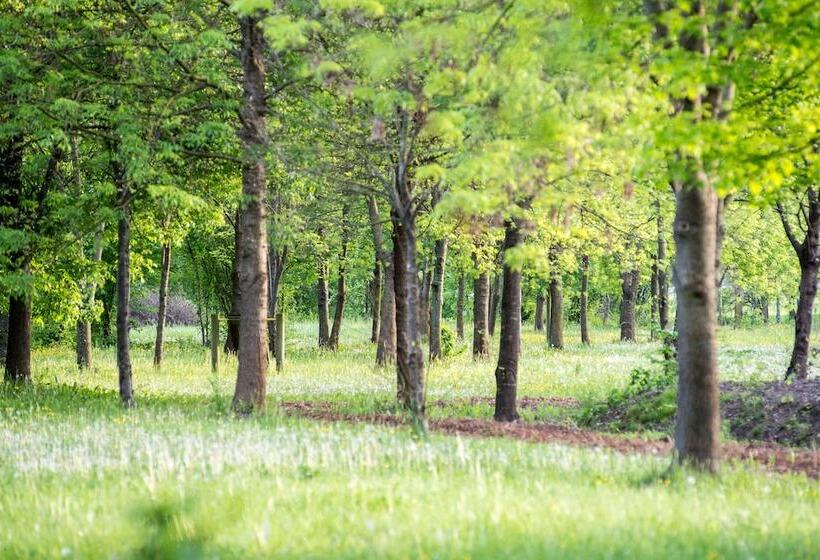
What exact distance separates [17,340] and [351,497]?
16.7 metres

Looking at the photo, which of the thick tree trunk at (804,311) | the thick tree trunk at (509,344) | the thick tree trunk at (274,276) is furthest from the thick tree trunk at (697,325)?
the thick tree trunk at (274,276)

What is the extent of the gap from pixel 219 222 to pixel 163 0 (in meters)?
6.79

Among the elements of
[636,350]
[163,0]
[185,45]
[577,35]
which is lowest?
[636,350]

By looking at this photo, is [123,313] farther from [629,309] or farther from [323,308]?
[629,309]

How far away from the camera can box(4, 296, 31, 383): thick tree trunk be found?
20.0 meters

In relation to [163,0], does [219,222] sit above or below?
below

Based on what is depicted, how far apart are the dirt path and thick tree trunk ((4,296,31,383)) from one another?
838 centimetres

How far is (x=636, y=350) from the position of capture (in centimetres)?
3619

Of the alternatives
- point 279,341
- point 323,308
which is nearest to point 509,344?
point 279,341

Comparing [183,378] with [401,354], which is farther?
[183,378]

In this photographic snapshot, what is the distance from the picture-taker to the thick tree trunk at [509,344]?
14477mm

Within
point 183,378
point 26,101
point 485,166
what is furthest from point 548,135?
point 183,378

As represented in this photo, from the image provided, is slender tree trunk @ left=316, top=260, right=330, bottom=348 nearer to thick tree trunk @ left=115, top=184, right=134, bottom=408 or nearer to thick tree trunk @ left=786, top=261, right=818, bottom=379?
thick tree trunk @ left=115, top=184, right=134, bottom=408

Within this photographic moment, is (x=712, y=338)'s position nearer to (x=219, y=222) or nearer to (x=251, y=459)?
(x=251, y=459)
